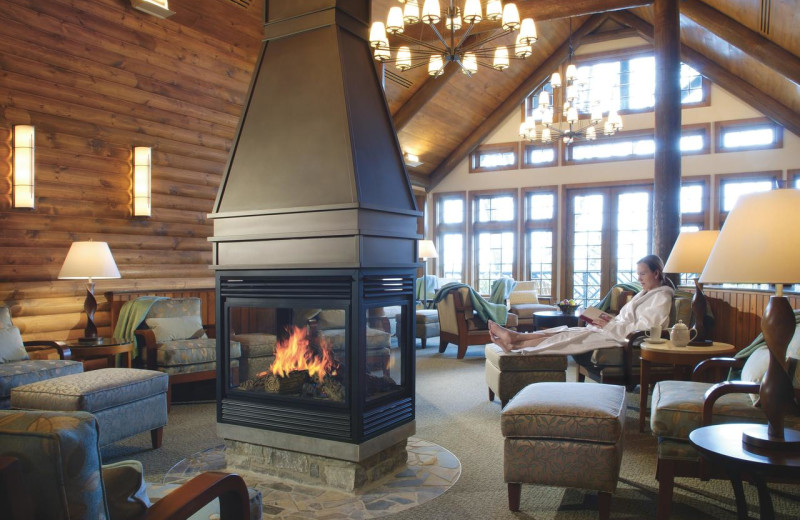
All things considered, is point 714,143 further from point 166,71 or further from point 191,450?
point 191,450

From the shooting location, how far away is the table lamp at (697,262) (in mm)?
4184

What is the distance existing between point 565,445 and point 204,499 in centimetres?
170

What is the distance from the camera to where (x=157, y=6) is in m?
5.35

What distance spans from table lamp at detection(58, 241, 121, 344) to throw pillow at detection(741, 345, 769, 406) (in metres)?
4.28

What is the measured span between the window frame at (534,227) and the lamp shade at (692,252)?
698cm

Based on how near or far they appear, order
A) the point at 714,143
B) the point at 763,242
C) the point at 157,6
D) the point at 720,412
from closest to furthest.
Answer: the point at 763,242, the point at 720,412, the point at 157,6, the point at 714,143

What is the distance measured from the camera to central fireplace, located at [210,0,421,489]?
3.07m

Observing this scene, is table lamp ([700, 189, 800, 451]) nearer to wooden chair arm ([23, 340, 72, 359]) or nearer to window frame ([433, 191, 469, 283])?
wooden chair arm ([23, 340, 72, 359])

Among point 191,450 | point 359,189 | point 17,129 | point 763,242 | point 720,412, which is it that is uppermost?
point 17,129

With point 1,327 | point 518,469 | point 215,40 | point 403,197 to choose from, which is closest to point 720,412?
point 518,469

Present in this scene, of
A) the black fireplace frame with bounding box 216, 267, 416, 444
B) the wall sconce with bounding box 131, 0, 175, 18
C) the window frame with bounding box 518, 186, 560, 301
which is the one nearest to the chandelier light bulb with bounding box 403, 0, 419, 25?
the wall sconce with bounding box 131, 0, 175, 18

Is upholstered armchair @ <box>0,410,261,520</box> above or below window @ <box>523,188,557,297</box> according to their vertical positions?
below

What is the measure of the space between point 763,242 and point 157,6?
17.3 ft

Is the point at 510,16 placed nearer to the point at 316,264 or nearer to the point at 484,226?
the point at 316,264
